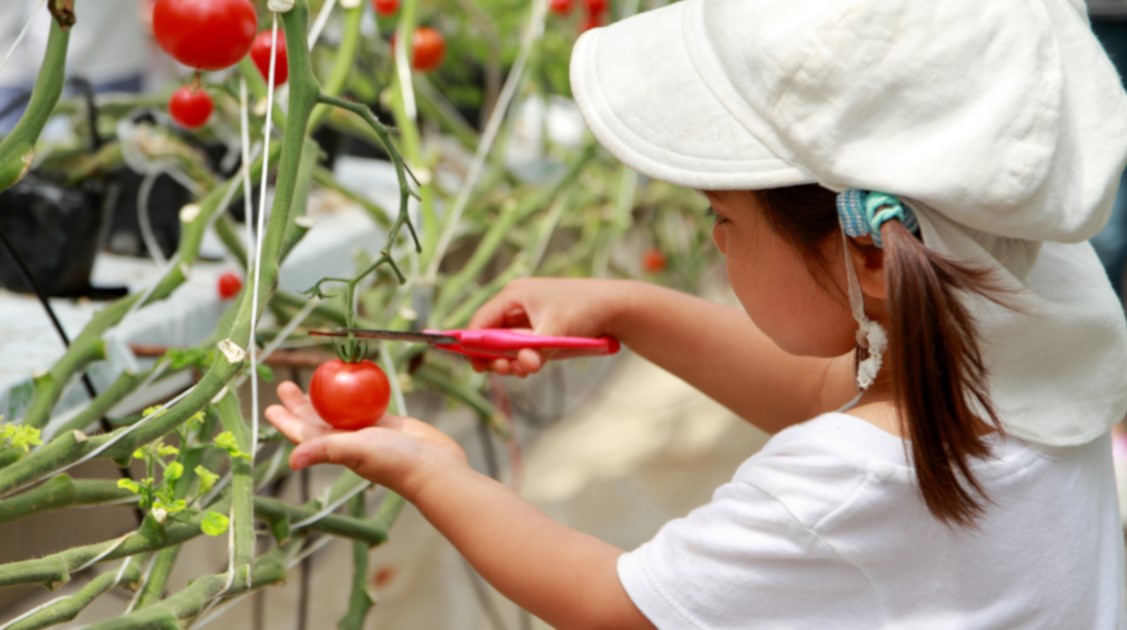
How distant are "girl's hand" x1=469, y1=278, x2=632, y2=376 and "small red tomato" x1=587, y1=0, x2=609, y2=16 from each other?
59cm

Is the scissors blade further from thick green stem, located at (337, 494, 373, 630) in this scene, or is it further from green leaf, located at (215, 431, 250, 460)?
thick green stem, located at (337, 494, 373, 630)

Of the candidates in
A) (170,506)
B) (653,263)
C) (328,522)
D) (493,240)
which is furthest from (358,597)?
(653,263)

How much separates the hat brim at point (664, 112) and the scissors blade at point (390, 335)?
183 mm

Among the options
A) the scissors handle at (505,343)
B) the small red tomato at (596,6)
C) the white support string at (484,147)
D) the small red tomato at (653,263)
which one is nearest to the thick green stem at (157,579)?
the scissors handle at (505,343)

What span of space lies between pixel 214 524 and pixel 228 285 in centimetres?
62

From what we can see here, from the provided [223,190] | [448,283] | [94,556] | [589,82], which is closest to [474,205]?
[448,283]

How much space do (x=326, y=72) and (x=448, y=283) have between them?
2.02 feet

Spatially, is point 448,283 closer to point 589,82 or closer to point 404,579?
point 404,579

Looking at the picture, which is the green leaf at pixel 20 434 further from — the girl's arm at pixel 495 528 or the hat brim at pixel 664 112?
the hat brim at pixel 664 112

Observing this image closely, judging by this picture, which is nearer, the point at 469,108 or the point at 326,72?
the point at 326,72

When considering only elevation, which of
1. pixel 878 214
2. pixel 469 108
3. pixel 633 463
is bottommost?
pixel 633 463

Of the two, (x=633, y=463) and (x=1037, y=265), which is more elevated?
(x=1037, y=265)

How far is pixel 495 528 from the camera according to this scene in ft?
2.34

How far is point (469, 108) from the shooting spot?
226cm
